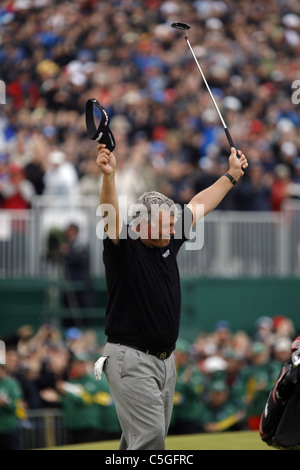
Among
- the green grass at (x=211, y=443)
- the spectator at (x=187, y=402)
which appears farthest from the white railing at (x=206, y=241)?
the green grass at (x=211, y=443)

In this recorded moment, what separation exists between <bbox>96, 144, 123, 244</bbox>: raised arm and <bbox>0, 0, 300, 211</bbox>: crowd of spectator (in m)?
7.84

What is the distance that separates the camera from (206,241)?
14.6 metres

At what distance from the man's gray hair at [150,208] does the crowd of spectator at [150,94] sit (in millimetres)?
7465

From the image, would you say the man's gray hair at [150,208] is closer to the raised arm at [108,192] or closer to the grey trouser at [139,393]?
the raised arm at [108,192]

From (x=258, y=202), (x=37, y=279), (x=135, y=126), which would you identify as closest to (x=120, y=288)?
(x=37, y=279)

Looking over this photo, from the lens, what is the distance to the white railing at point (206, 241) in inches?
540

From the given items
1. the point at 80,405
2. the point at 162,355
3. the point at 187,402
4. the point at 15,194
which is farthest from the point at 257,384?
the point at 162,355

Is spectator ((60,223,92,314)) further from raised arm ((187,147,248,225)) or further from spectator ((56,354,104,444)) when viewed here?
raised arm ((187,147,248,225))

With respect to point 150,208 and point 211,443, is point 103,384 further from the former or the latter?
point 150,208

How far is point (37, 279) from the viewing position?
13.9 m

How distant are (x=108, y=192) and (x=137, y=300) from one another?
700mm

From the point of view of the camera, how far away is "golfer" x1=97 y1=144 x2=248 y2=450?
5.69 metres

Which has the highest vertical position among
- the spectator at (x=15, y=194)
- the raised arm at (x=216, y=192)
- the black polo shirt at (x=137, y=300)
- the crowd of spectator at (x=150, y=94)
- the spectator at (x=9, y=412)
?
the crowd of spectator at (x=150, y=94)
